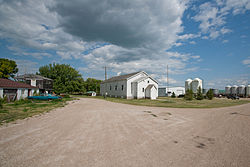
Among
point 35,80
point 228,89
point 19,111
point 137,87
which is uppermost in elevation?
point 35,80

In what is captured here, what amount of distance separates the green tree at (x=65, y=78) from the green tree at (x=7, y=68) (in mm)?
12079

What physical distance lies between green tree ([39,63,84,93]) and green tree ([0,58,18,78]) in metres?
12.1

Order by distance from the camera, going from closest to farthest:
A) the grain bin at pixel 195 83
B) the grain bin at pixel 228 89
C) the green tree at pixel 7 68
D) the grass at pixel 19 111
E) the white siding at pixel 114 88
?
the grass at pixel 19 111 < the white siding at pixel 114 88 < the green tree at pixel 7 68 < the grain bin at pixel 195 83 < the grain bin at pixel 228 89

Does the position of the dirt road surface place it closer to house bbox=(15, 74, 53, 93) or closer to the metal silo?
house bbox=(15, 74, 53, 93)

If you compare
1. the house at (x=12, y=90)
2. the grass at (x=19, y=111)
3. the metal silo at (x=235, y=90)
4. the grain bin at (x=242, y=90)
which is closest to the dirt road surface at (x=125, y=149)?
the grass at (x=19, y=111)

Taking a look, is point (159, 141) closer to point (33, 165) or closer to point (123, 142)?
point (123, 142)

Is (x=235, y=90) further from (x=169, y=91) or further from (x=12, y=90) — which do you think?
(x=12, y=90)

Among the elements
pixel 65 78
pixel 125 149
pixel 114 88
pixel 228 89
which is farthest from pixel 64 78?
pixel 228 89

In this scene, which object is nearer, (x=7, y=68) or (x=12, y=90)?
(x=12, y=90)

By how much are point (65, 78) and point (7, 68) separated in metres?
16.9

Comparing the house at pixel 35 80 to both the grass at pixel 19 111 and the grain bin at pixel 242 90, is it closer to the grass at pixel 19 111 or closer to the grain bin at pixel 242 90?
the grass at pixel 19 111

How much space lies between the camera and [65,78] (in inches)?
2018

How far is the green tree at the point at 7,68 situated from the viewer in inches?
1461

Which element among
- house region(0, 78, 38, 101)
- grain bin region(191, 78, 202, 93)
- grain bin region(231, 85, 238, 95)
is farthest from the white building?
house region(0, 78, 38, 101)
